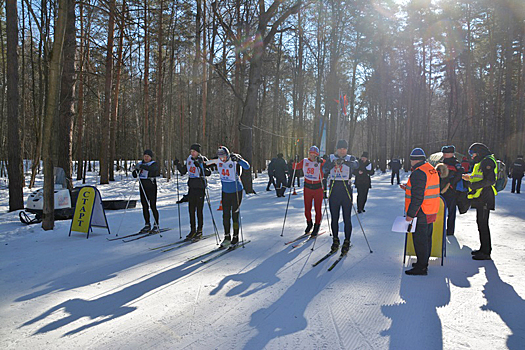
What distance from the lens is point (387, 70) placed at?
106ft

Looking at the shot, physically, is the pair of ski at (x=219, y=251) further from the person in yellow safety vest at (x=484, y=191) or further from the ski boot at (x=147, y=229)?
the person in yellow safety vest at (x=484, y=191)

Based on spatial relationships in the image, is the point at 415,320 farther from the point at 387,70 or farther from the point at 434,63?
the point at 434,63

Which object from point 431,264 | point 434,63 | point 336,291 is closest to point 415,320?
point 336,291

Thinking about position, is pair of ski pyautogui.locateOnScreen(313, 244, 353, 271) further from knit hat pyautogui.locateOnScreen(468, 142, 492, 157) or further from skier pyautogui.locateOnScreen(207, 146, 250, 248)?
knit hat pyautogui.locateOnScreen(468, 142, 492, 157)

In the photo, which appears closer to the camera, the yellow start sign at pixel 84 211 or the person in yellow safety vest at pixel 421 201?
the person in yellow safety vest at pixel 421 201

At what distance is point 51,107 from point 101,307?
5538mm

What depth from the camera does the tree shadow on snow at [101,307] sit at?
11.7ft

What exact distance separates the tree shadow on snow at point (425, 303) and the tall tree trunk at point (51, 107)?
7.38 meters

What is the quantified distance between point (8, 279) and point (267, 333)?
3807mm

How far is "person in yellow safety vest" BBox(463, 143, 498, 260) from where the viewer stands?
229 inches

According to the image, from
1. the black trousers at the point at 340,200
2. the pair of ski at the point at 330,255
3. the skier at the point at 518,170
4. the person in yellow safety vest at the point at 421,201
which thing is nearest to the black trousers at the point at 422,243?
the person in yellow safety vest at the point at 421,201

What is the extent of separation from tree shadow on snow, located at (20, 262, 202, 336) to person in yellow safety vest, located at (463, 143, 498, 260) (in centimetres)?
498

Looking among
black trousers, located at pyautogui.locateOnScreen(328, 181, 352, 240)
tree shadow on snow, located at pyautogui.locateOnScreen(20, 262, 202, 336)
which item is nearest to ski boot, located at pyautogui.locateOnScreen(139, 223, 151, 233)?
tree shadow on snow, located at pyautogui.locateOnScreen(20, 262, 202, 336)

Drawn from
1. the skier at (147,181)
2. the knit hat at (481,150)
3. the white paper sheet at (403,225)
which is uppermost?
the knit hat at (481,150)
